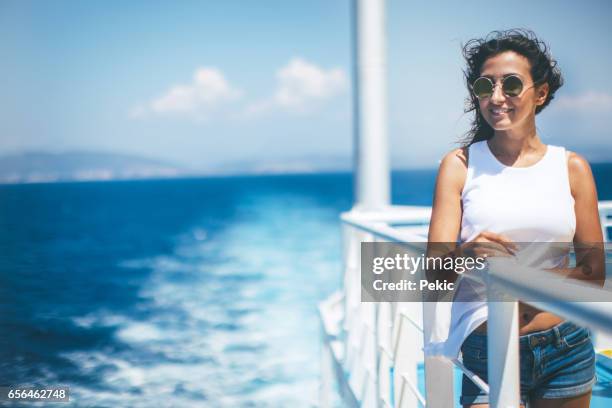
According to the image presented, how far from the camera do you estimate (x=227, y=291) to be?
1372 centimetres

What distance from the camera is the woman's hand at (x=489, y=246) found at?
1035 mm

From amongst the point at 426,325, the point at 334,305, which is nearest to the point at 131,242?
the point at 334,305

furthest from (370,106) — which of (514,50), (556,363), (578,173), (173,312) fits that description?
(173,312)

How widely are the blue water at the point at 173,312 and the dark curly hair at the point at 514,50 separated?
538 cm

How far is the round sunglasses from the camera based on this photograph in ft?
3.68

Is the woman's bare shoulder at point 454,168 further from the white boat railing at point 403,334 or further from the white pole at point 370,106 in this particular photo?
the white pole at point 370,106

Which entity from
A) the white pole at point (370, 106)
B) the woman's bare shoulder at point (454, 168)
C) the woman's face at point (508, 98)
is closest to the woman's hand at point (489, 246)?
the woman's bare shoulder at point (454, 168)

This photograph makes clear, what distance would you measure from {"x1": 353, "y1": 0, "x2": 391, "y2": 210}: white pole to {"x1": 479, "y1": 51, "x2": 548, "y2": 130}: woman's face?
1.96 m

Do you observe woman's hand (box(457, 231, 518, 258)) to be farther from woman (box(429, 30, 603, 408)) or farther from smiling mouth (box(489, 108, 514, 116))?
smiling mouth (box(489, 108, 514, 116))

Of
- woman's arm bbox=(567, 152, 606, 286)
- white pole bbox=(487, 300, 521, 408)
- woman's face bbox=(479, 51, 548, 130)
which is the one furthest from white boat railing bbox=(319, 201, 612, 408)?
woman's face bbox=(479, 51, 548, 130)

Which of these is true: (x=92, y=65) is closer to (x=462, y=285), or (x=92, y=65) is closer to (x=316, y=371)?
(x=316, y=371)

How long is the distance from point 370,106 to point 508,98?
6.62 feet

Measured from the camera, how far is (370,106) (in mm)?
3115

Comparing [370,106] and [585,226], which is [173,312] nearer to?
[370,106]
